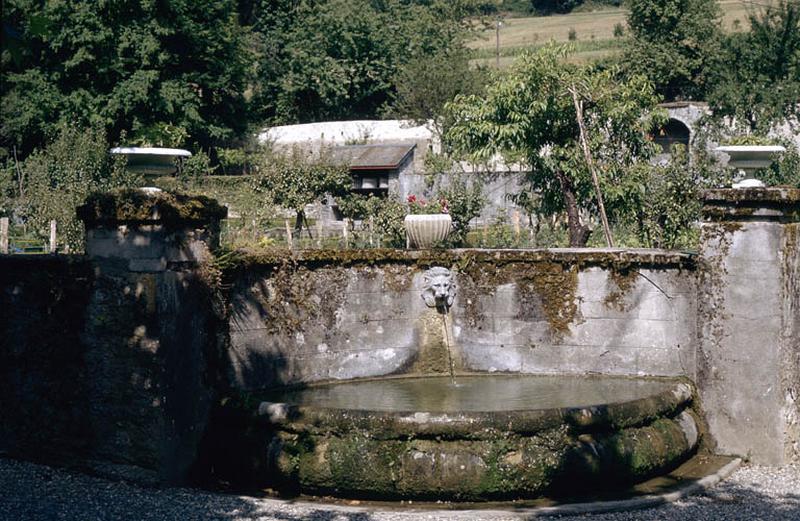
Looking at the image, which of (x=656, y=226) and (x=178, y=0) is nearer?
(x=656, y=226)

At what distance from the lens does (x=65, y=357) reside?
322 inches

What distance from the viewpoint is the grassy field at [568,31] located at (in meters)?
62.1

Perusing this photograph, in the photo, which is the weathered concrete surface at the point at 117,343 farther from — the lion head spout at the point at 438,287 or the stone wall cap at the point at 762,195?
the stone wall cap at the point at 762,195

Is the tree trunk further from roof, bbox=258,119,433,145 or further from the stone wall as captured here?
roof, bbox=258,119,433,145

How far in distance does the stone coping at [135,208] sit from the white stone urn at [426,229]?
3.14 m

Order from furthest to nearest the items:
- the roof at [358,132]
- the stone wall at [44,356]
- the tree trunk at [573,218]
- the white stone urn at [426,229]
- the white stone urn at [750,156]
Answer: the roof at [358,132] < the tree trunk at [573,218] < the white stone urn at [426,229] < the white stone urn at [750,156] < the stone wall at [44,356]

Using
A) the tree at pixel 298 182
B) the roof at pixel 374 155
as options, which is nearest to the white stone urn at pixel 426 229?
the tree at pixel 298 182

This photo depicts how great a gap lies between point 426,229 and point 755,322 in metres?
3.52

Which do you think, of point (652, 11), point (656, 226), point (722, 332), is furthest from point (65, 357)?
point (652, 11)

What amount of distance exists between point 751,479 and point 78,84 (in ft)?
110

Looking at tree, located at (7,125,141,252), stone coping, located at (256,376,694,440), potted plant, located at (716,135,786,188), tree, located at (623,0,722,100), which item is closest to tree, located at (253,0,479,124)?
tree, located at (623,0,722,100)

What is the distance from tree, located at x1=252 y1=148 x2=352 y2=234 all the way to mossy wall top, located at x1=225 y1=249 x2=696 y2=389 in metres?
13.0

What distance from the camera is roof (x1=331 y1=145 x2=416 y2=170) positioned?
35.6 meters

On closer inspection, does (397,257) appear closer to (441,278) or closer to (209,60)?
(441,278)
